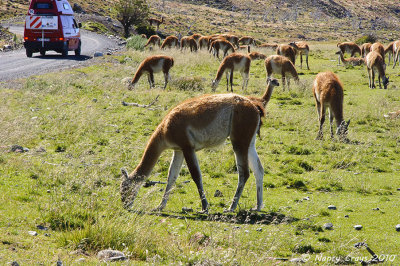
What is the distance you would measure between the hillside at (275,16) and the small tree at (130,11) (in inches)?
486

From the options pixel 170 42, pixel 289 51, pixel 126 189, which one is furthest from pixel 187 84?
pixel 170 42

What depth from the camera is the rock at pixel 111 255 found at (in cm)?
472

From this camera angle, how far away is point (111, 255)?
4801 millimetres

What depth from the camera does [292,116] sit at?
49.9 ft

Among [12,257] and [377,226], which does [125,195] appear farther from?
[377,226]

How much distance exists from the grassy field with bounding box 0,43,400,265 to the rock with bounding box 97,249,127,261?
0.25 ft

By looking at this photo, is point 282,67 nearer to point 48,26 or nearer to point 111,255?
point 48,26

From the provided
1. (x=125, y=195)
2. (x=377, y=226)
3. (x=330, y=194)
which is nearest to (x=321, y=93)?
(x=330, y=194)

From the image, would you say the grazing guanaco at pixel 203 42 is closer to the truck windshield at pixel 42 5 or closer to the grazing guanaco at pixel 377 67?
the truck windshield at pixel 42 5

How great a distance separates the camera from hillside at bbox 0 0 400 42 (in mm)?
74750

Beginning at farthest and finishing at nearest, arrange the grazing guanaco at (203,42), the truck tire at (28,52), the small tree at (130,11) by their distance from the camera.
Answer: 1. the small tree at (130,11)
2. the grazing guanaco at (203,42)
3. the truck tire at (28,52)

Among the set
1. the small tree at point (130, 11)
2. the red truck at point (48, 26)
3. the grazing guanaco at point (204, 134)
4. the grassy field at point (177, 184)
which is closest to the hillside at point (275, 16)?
the small tree at point (130, 11)

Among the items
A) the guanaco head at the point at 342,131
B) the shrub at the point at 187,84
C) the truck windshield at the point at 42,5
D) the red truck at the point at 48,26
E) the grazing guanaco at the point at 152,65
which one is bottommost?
the shrub at the point at 187,84

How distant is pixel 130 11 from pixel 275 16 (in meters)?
86.1
